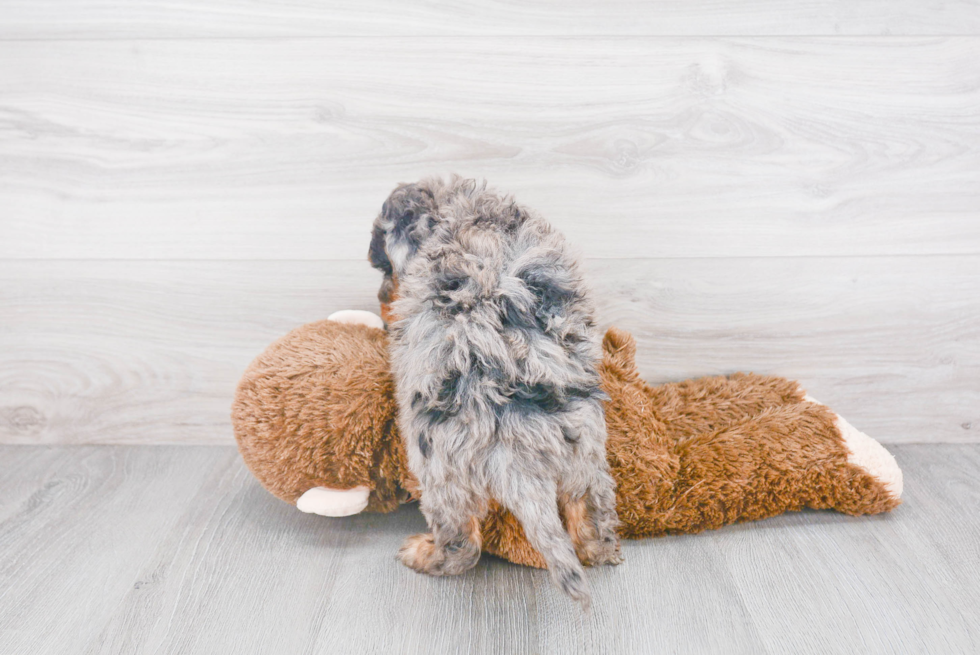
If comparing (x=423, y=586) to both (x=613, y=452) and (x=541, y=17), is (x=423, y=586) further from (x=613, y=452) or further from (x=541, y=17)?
(x=541, y=17)

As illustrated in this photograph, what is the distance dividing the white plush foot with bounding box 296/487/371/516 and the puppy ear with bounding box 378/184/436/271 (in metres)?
0.37

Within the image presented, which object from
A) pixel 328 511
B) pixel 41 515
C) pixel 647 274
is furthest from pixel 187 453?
pixel 647 274

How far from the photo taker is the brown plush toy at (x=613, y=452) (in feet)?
3.26

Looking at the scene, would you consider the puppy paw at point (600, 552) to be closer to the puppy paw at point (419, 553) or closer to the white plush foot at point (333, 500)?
the puppy paw at point (419, 553)

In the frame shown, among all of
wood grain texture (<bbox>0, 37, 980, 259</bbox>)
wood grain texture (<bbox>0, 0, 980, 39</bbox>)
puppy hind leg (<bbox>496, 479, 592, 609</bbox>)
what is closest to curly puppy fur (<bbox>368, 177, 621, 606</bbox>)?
puppy hind leg (<bbox>496, 479, 592, 609</bbox>)

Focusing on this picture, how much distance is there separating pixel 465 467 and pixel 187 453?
0.81 m

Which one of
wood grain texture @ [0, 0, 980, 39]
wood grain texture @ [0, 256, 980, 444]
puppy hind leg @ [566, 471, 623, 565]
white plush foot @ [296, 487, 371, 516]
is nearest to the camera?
puppy hind leg @ [566, 471, 623, 565]

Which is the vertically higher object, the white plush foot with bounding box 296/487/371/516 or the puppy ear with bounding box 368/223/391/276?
the puppy ear with bounding box 368/223/391/276

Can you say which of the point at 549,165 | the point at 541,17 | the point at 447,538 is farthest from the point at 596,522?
the point at 541,17

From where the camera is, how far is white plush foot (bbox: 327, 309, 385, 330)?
45.7 inches

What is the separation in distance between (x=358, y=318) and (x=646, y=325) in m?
0.56

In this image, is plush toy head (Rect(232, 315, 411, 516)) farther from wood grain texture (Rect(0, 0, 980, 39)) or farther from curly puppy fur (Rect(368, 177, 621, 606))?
wood grain texture (Rect(0, 0, 980, 39))

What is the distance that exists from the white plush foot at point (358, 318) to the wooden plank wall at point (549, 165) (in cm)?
11

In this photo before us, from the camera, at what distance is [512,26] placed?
45.5 inches
